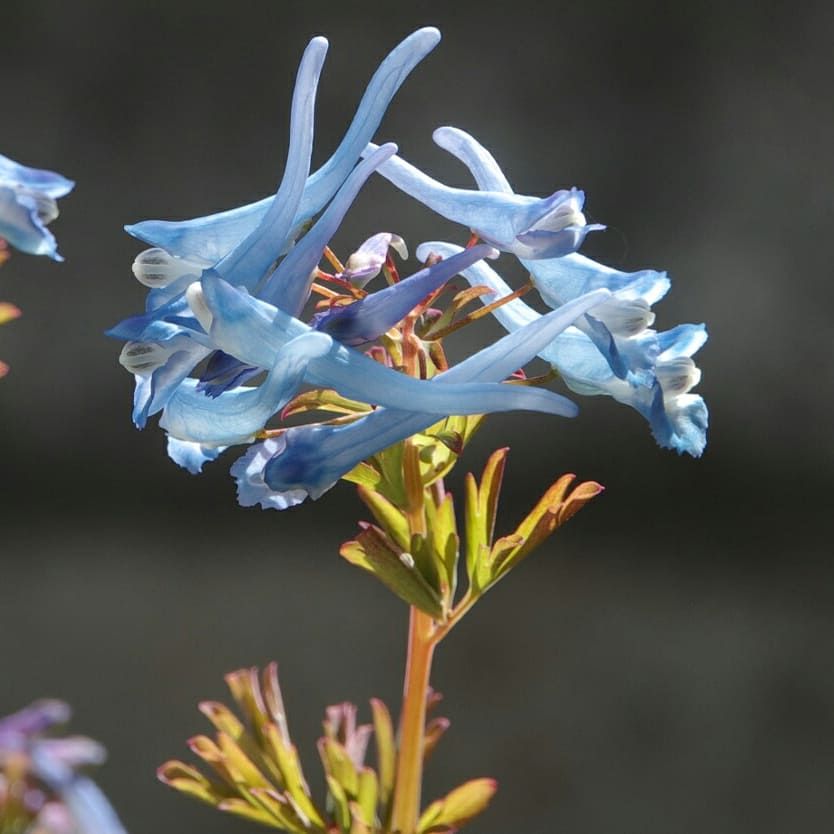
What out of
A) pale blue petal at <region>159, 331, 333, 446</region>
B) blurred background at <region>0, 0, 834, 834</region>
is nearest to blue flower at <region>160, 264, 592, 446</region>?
pale blue petal at <region>159, 331, 333, 446</region>

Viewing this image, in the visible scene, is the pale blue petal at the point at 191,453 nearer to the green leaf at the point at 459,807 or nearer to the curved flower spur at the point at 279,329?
the curved flower spur at the point at 279,329

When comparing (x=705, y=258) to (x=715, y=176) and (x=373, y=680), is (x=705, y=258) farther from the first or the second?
(x=373, y=680)

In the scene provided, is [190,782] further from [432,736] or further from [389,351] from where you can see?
[389,351]

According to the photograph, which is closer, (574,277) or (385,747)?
(574,277)

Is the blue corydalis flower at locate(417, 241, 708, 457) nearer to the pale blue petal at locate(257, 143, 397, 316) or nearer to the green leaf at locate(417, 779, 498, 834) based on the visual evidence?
the pale blue petal at locate(257, 143, 397, 316)

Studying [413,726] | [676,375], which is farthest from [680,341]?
[413,726]

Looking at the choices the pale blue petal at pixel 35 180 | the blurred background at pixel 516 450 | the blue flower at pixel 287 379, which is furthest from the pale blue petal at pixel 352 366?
the blurred background at pixel 516 450

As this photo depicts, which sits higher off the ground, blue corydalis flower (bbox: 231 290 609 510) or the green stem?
blue corydalis flower (bbox: 231 290 609 510)

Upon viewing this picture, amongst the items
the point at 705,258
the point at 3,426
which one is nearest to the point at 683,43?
the point at 705,258
